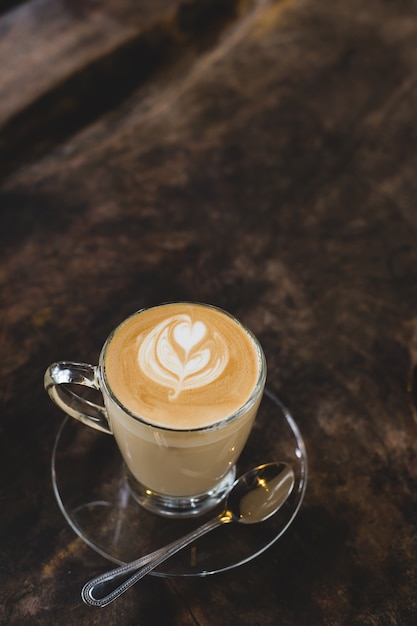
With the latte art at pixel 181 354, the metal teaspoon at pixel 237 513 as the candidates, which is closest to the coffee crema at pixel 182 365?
the latte art at pixel 181 354

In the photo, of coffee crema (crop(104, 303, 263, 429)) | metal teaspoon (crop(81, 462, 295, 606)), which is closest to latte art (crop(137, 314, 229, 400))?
coffee crema (crop(104, 303, 263, 429))

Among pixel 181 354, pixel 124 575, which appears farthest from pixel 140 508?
pixel 181 354

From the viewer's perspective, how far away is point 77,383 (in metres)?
0.72

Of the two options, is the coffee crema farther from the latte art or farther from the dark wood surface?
the dark wood surface

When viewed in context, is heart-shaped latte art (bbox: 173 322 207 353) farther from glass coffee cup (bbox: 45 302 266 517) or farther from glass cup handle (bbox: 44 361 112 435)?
glass cup handle (bbox: 44 361 112 435)

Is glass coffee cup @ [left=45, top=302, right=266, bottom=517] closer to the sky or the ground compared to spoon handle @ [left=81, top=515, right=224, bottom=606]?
closer to the sky

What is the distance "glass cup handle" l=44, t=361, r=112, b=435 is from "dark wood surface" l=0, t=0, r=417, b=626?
9 cm

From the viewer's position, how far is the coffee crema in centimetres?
68

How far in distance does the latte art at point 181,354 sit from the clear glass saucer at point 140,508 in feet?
0.59

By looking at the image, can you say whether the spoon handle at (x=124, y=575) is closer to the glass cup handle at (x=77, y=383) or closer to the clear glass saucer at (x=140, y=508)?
the clear glass saucer at (x=140, y=508)

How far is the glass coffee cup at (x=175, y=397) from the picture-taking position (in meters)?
0.67

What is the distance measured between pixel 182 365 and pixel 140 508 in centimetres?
21

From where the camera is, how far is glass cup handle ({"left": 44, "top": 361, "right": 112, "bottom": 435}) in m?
0.72

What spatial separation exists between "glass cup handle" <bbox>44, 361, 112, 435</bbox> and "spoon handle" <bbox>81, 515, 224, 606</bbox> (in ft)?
0.55
